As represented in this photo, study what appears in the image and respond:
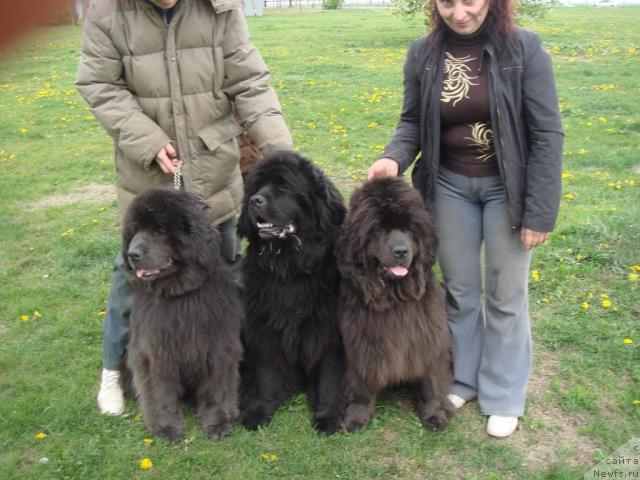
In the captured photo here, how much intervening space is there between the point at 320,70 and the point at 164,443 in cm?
1404

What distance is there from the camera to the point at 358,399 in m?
3.86

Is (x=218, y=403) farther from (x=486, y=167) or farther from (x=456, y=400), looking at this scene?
(x=486, y=167)

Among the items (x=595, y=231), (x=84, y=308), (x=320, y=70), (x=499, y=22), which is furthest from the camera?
(x=320, y=70)

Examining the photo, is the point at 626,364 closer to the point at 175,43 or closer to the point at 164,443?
the point at 164,443

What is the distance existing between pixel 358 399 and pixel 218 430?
891 mm

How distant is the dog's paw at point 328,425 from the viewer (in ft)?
12.3

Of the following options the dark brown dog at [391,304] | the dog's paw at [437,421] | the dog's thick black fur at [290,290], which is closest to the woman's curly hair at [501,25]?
the dark brown dog at [391,304]

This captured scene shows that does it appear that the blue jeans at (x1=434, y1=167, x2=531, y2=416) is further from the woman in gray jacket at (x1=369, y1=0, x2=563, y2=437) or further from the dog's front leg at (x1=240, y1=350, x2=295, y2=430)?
the dog's front leg at (x1=240, y1=350, x2=295, y2=430)

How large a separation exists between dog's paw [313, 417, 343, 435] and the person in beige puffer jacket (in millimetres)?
1305

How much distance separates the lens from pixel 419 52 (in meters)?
3.64

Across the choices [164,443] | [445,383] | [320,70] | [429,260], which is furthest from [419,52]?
[320,70]

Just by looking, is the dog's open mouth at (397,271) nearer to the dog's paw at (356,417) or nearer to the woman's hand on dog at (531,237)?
the woman's hand on dog at (531,237)

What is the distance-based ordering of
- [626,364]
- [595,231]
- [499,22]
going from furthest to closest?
[595,231]
[626,364]
[499,22]

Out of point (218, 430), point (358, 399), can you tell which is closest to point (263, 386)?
point (218, 430)
